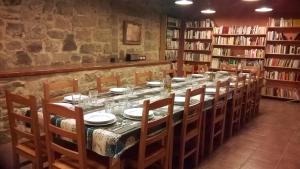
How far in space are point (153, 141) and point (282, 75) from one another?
5.58m

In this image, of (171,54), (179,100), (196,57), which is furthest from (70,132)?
(196,57)

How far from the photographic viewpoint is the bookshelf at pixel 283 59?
6094 millimetres

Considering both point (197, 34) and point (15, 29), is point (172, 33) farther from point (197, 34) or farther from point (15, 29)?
point (15, 29)

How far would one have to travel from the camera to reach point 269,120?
454cm

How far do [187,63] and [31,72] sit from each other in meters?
5.46

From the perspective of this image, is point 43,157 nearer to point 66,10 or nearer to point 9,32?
point 9,32

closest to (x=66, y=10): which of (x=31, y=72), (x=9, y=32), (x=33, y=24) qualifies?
(x=33, y=24)

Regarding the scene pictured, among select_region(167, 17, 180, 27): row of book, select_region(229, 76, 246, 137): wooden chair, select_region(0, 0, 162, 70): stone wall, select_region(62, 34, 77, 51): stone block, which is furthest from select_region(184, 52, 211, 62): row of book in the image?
select_region(62, 34, 77, 51): stone block

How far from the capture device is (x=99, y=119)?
1896 millimetres

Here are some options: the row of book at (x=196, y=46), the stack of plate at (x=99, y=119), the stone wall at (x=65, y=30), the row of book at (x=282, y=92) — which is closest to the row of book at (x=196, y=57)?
the row of book at (x=196, y=46)

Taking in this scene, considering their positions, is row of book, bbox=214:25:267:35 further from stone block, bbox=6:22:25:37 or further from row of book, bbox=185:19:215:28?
stone block, bbox=6:22:25:37

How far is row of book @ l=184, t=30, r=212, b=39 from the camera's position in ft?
23.9

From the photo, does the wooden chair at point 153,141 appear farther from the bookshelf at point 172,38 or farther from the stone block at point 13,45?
the bookshelf at point 172,38

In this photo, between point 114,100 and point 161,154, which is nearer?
point 161,154
